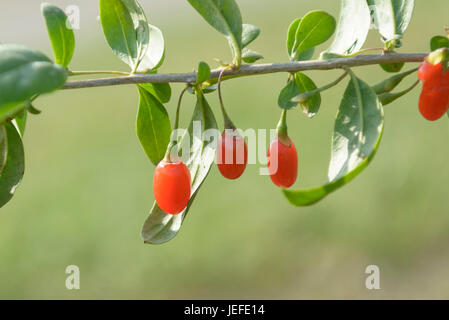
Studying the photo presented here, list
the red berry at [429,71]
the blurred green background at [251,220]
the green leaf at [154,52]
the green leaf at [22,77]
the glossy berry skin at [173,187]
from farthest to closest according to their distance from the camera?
the blurred green background at [251,220] < the green leaf at [154,52] < the glossy berry skin at [173,187] < the red berry at [429,71] < the green leaf at [22,77]

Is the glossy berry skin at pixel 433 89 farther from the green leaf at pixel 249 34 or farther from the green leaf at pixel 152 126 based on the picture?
the green leaf at pixel 152 126

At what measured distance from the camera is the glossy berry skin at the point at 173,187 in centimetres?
98

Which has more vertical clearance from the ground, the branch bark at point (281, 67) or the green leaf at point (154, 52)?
the green leaf at point (154, 52)

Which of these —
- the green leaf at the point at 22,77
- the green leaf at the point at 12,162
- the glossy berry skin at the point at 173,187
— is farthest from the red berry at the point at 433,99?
the green leaf at the point at 12,162

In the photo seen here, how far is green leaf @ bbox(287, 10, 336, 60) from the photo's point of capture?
1062 millimetres

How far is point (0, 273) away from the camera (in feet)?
14.7

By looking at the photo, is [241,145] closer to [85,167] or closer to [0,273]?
[0,273]

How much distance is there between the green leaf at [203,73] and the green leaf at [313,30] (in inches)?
8.1

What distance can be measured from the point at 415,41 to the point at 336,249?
2775mm

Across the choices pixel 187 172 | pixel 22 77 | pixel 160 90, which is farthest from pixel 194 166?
pixel 22 77

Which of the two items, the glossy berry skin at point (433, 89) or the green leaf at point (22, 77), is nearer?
the green leaf at point (22, 77)

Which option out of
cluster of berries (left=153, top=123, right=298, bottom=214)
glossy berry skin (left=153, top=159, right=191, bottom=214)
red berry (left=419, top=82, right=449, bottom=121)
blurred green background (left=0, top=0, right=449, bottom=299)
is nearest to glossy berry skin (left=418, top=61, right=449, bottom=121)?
red berry (left=419, top=82, right=449, bottom=121)

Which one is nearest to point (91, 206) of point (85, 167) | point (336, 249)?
point (85, 167)

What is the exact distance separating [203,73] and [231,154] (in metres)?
0.14
